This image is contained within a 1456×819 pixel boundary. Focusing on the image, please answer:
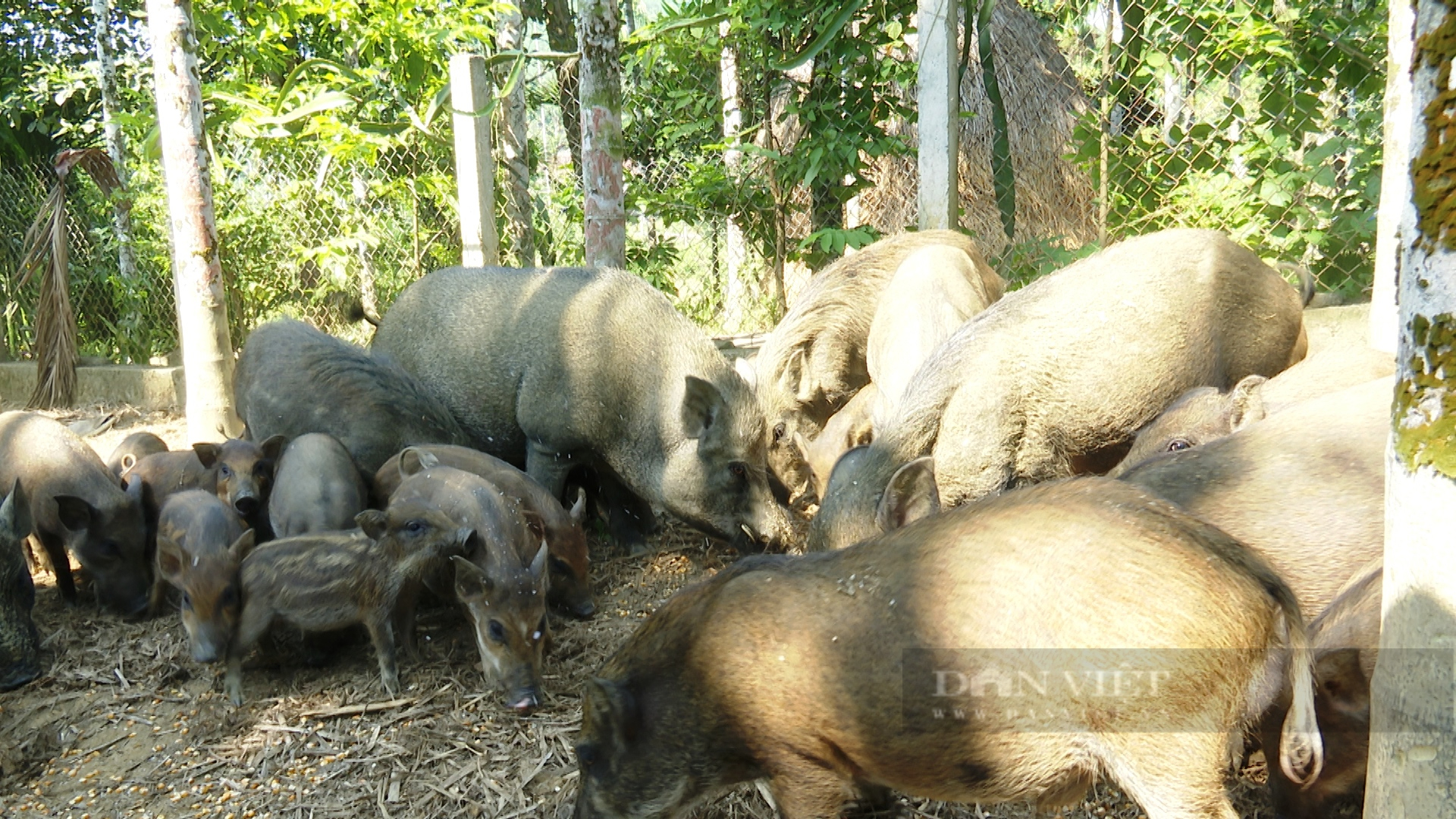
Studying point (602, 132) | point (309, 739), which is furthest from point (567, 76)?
point (309, 739)

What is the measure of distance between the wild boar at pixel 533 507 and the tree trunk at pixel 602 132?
2.06 m

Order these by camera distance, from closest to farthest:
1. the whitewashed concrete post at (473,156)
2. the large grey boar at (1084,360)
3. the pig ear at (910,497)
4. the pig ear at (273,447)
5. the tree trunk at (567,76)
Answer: the pig ear at (910,497)
the large grey boar at (1084,360)
the pig ear at (273,447)
the whitewashed concrete post at (473,156)
the tree trunk at (567,76)

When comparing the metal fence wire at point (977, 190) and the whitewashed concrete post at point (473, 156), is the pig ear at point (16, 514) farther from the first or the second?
the whitewashed concrete post at point (473, 156)

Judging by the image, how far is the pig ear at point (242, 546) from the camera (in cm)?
420

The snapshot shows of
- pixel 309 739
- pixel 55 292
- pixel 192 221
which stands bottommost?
pixel 309 739

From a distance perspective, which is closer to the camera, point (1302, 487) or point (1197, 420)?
point (1302, 487)

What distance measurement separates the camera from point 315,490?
4664mm

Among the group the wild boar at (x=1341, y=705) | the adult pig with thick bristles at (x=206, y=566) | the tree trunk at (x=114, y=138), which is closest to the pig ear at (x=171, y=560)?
the adult pig with thick bristles at (x=206, y=566)

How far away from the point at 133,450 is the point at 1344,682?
20.1ft

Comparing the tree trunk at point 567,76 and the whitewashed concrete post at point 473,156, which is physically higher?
the tree trunk at point 567,76

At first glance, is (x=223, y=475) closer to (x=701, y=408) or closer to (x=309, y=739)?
(x=309, y=739)

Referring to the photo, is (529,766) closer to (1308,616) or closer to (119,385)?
(1308,616)

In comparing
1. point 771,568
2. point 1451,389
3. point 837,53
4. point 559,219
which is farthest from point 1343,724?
point 559,219

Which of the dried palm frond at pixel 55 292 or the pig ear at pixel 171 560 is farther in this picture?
the dried palm frond at pixel 55 292
